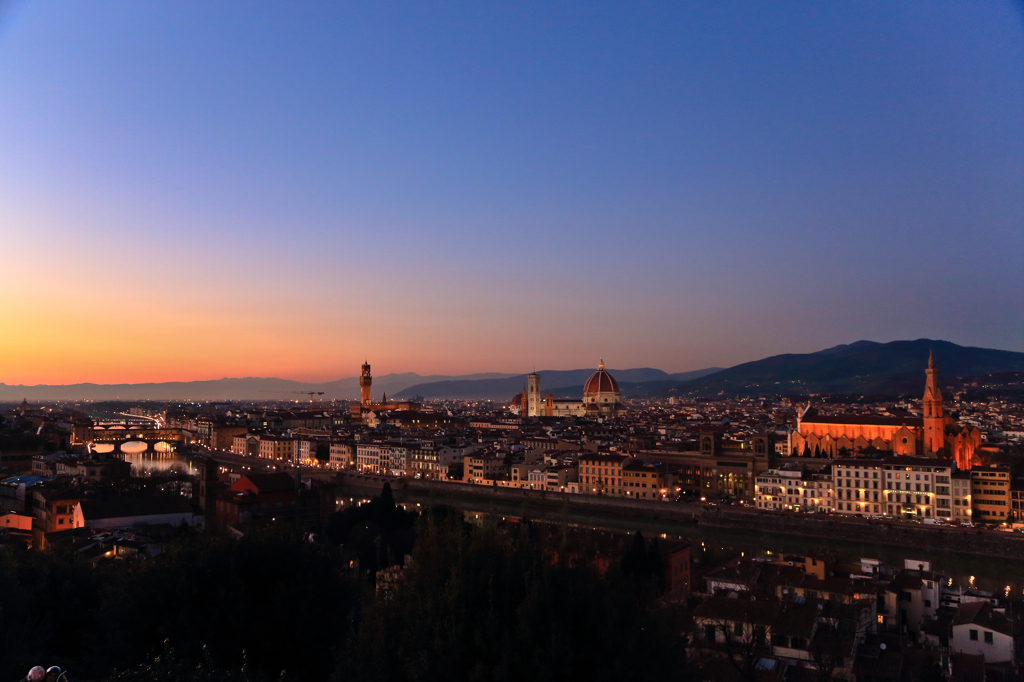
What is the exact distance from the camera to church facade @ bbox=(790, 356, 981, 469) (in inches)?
1196

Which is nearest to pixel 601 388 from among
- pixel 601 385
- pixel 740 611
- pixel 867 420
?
pixel 601 385

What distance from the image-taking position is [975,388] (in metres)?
101

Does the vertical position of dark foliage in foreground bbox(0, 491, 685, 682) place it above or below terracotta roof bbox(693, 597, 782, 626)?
above

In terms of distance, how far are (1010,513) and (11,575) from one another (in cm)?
2452

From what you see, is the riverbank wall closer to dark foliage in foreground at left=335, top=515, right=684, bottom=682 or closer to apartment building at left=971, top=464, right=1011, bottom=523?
apartment building at left=971, top=464, right=1011, bottom=523

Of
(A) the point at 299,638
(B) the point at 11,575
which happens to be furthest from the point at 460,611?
(B) the point at 11,575

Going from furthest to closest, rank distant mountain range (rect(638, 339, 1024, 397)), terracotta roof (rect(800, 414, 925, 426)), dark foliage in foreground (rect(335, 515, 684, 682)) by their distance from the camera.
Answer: distant mountain range (rect(638, 339, 1024, 397)) < terracotta roof (rect(800, 414, 925, 426)) < dark foliage in foreground (rect(335, 515, 684, 682))

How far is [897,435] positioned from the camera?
31.4 m

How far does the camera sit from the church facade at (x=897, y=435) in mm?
30391

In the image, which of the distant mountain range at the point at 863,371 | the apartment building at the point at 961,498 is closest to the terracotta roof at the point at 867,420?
the apartment building at the point at 961,498

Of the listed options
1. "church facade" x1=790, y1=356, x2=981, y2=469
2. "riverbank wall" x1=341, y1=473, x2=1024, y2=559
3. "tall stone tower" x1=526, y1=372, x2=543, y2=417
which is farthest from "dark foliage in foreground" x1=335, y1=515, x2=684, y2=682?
"tall stone tower" x1=526, y1=372, x2=543, y2=417

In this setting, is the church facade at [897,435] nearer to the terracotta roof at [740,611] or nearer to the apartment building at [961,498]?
the apartment building at [961,498]

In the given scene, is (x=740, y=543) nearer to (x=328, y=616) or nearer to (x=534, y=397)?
(x=328, y=616)

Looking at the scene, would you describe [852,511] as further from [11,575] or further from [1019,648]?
[11,575]
